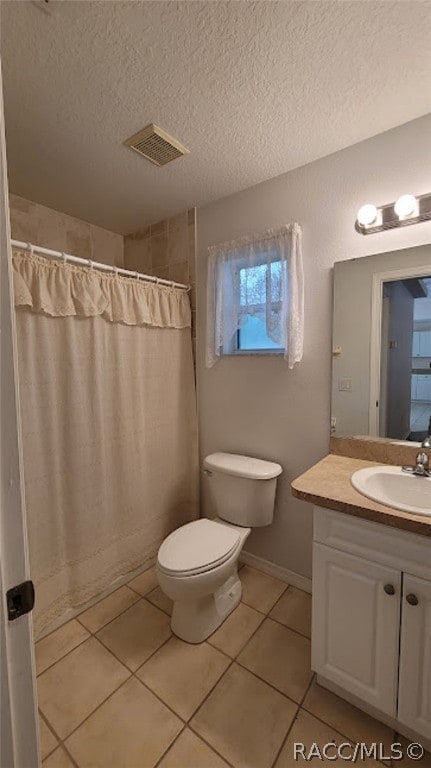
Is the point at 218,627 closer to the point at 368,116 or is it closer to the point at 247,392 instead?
the point at 247,392

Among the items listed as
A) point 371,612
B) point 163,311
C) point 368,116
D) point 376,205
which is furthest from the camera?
point 163,311

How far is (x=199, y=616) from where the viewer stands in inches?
56.9

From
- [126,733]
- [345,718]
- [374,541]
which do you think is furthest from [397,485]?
[126,733]

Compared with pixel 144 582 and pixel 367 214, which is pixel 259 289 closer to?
pixel 367 214

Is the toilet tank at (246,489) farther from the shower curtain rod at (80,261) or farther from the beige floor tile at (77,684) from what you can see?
the shower curtain rod at (80,261)

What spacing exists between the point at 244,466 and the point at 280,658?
0.83 metres

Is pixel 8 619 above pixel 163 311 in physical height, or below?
below

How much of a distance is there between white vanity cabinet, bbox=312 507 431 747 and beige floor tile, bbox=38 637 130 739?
0.83 m

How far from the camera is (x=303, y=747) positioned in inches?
41.0

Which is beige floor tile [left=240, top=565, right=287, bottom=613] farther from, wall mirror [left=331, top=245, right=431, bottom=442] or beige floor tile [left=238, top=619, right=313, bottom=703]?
wall mirror [left=331, top=245, right=431, bottom=442]

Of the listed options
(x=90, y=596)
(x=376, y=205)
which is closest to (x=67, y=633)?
(x=90, y=596)

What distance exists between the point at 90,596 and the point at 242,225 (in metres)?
2.20

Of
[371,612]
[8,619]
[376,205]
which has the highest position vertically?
[376,205]

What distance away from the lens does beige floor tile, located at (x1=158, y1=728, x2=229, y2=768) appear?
3.24 ft
